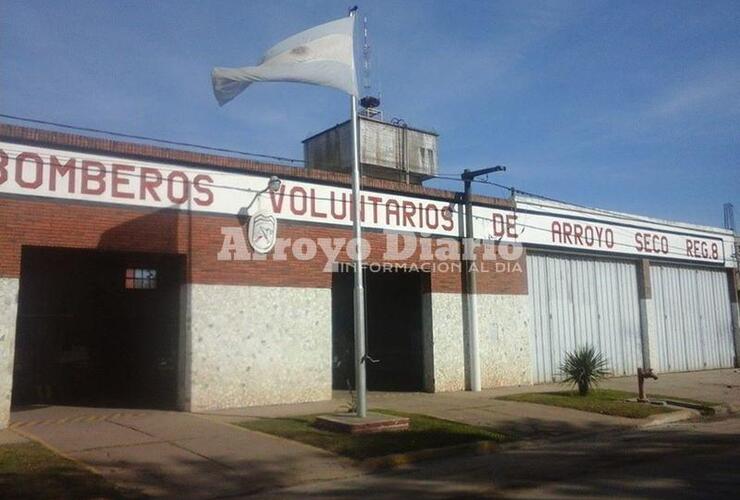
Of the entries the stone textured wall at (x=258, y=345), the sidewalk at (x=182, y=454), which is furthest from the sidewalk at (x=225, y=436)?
the stone textured wall at (x=258, y=345)

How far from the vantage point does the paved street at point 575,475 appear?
812 centimetres

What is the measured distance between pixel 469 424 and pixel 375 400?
400cm

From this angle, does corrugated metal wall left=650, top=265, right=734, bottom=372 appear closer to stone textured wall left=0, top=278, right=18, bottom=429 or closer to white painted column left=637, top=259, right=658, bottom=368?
white painted column left=637, top=259, right=658, bottom=368

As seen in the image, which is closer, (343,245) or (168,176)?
(168,176)

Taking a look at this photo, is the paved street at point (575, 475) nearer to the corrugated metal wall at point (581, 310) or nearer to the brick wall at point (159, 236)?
the brick wall at point (159, 236)

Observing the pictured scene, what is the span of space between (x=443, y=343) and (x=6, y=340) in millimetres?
10315

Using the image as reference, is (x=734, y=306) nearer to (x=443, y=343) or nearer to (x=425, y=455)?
(x=443, y=343)

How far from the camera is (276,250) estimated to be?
1596cm

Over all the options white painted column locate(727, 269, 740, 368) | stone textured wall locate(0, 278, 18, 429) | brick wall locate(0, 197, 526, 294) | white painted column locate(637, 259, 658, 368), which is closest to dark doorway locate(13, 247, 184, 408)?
brick wall locate(0, 197, 526, 294)

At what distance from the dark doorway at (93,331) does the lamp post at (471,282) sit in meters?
7.68

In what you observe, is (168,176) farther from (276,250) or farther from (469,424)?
(469,424)

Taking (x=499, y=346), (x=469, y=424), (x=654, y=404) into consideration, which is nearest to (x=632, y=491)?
(x=469, y=424)

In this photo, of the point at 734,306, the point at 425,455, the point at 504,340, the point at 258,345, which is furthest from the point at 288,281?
the point at 734,306

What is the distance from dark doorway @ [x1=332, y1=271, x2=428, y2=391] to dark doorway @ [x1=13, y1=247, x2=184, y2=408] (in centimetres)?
524
